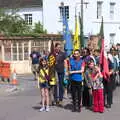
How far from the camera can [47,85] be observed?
14.1 metres

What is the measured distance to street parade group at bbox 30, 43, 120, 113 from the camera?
1380 centimetres

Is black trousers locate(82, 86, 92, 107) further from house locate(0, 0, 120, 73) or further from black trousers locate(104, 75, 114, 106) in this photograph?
house locate(0, 0, 120, 73)

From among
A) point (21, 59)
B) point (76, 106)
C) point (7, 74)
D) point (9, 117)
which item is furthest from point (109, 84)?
point (21, 59)

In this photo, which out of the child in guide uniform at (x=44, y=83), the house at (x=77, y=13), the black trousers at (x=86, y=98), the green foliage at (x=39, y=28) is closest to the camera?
the child in guide uniform at (x=44, y=83)

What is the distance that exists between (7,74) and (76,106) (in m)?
11.9

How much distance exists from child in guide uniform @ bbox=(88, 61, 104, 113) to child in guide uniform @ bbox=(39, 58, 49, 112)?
4.13 ft

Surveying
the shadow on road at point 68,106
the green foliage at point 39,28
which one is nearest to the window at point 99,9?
the green foliage at point 39,28

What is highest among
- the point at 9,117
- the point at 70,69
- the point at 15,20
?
the point at 15,20

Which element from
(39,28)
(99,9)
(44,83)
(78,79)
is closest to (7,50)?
(39,28)

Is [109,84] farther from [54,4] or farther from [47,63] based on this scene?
[54,4]

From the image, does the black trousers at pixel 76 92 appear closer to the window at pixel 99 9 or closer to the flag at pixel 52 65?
the flag at pixel 52 65

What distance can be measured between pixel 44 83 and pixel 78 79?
3.22ft

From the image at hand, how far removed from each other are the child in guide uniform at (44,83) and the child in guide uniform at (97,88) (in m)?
1.26

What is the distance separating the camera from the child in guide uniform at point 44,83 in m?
14.0
